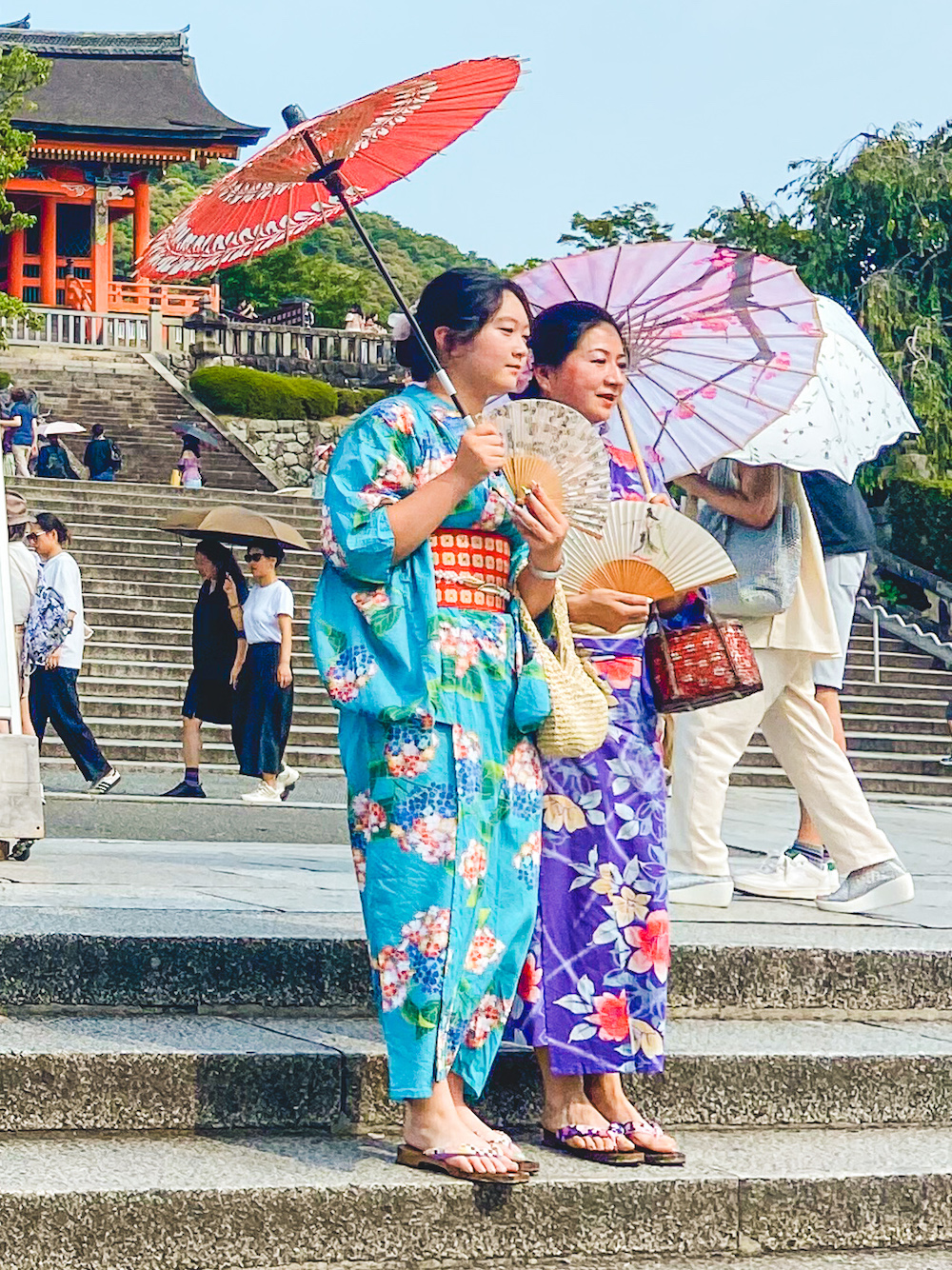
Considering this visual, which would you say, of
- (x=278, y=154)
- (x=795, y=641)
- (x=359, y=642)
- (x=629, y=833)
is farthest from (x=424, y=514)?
(x=795, y=641)

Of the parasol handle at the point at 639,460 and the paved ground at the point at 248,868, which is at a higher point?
the parasol handle at the point at 639,460

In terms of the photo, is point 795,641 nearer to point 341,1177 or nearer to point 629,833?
point 629,833

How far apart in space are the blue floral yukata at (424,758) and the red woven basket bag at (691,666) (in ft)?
1.54

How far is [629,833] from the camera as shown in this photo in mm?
3590

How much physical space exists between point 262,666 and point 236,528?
1.10m

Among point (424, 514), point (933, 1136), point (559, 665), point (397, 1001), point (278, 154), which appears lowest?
point (933, 1136)

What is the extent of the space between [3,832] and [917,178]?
815 inches

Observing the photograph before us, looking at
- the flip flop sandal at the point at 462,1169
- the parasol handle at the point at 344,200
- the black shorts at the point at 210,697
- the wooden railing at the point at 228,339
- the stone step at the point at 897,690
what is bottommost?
the flip flop sandal at the point at 462,1169

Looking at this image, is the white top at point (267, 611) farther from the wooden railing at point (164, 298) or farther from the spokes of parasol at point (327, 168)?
the wooden railing at point (164, 298)

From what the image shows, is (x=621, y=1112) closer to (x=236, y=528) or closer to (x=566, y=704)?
(x=566, y=704)

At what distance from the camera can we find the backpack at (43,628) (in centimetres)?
1008

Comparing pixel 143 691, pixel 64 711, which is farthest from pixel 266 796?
pixel 143 691

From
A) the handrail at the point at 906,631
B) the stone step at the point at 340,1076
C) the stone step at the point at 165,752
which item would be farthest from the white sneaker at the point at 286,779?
the handrail at the point at 906,631

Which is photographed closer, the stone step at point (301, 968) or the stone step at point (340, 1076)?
the stone step at point (340, 1076)
